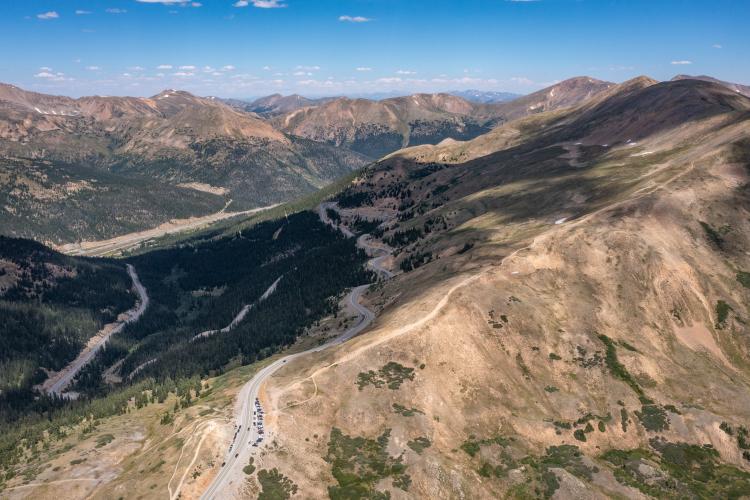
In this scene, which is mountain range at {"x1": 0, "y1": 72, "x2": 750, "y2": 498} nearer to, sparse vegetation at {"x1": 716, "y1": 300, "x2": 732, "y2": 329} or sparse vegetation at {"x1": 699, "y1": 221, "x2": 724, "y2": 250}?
sparse vegetation at {"x1": 716, "y1": 300, "x2": 732, "y2": 329}

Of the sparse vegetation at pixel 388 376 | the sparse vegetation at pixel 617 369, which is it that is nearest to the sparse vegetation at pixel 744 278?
the sparse vegetation at pixel 617 369

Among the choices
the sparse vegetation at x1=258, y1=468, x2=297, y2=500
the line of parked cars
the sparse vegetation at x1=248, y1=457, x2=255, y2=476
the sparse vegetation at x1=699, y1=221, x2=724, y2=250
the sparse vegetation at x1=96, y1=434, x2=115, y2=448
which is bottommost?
the sparse vegetation at x1=96, y1=434, x2=115, y2=448

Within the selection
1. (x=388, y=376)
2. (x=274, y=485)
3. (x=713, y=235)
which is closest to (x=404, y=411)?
(x=388, y=376)

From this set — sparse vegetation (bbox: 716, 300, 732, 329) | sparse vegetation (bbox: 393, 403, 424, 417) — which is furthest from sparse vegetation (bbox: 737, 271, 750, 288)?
sparse vegetation (bbox: 393, 403, 424, 417)

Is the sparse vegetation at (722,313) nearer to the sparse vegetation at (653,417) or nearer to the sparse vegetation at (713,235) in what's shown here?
the sparse vegetation at (713,235)

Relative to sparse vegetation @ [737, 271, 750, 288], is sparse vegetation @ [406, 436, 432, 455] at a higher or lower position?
lower

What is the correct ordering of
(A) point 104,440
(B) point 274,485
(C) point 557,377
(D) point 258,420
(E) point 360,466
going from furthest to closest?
(C) point 557,377 < (A) point 104,440 < (D) point 258,420 < (E) point 360,466 < (B) point 274,485

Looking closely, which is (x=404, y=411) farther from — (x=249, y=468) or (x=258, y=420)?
(x=249, y=468)

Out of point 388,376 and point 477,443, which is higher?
point 388,376

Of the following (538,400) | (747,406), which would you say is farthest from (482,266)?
(747,406)
